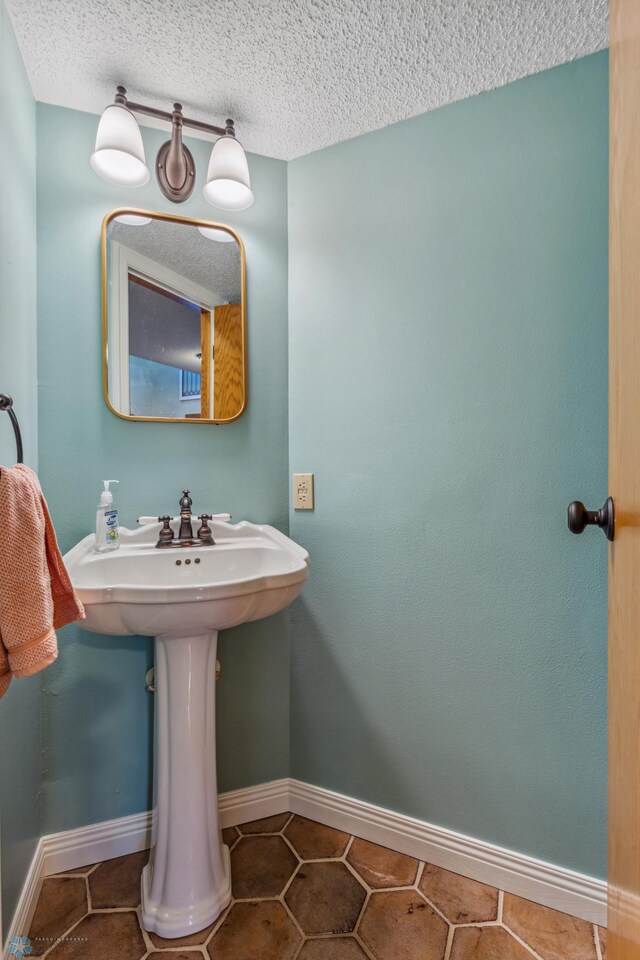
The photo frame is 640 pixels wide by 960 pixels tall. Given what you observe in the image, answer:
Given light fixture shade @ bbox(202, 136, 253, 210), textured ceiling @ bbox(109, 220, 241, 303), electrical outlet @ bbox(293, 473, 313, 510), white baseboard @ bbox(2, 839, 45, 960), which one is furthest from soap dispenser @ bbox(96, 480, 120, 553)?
light fixture shade @ bbox(202, 136, 253, 210)

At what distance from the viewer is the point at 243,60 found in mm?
1272

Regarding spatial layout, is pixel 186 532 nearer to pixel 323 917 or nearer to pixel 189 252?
pixel 189 252

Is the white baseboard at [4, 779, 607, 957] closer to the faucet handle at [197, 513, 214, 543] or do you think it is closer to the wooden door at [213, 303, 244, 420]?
the faucet handle at [197, 513, 214, 543]

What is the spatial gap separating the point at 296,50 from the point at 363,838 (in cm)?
217

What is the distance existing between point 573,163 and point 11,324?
1404 mm

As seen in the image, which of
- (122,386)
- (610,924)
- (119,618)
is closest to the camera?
(610,924)

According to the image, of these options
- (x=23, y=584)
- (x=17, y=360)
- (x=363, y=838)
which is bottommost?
(x=363, y=838)

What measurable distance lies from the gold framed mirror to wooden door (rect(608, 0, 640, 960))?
1.08 m

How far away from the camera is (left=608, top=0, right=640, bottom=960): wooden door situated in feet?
1.89

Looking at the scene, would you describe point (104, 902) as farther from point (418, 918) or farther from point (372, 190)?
point (372, 190)

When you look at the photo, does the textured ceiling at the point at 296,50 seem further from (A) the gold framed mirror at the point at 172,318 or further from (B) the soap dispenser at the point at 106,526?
(B) the soap dispenser at the point at 106,526

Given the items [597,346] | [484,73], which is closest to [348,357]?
[597,346]

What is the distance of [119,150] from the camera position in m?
1.32

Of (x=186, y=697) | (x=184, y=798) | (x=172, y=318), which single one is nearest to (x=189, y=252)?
(x=172, y=318)
